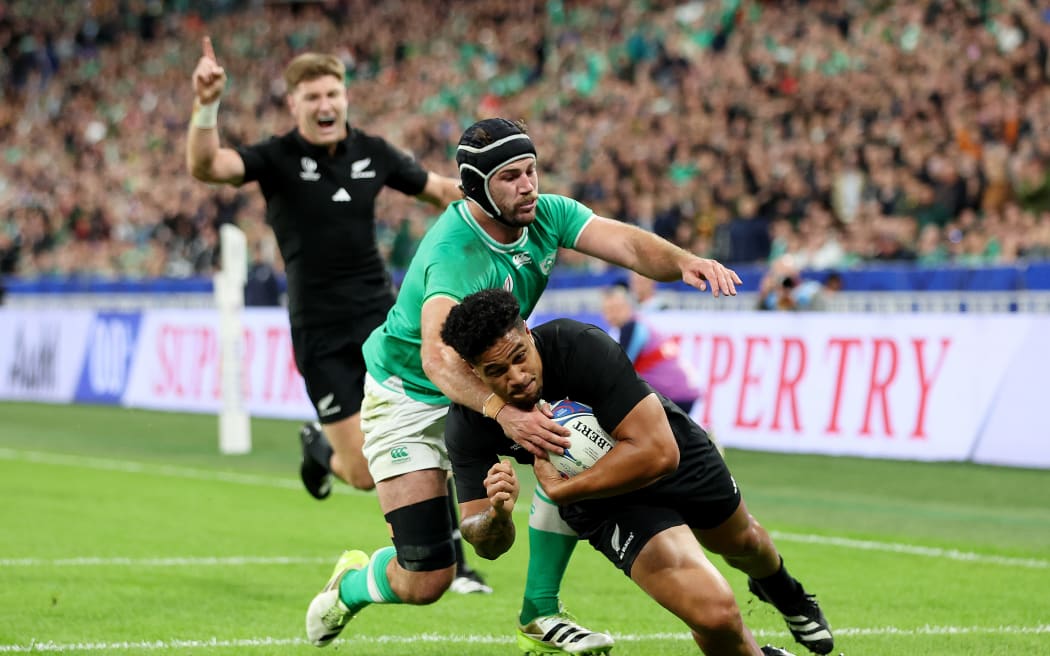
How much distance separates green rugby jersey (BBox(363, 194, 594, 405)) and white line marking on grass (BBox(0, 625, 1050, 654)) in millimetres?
1215

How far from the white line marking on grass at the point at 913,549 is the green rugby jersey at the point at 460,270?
4273mm

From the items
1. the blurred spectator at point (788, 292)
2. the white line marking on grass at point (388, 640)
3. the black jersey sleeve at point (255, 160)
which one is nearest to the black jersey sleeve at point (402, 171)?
the black jersey sleeve at point (255, 160)

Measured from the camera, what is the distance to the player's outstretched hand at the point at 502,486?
547cm

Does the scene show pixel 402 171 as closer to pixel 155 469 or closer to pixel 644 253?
pixel 644 253

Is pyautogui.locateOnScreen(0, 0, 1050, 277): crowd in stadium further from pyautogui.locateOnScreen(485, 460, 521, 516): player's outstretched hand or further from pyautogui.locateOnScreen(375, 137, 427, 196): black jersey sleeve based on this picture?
pyautogui.locateOnScreen(485, 460, 521, 516): player's outstretched hand

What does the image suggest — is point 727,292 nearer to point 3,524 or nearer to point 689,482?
point 689,482

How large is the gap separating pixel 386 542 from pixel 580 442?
5.39 meters

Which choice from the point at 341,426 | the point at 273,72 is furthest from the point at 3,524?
the point at 273,72

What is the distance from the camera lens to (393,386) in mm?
7062

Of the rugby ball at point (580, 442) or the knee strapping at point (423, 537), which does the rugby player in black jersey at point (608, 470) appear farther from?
the knee strapping at point (423, 537)

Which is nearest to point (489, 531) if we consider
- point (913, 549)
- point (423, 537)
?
point (423, 537)

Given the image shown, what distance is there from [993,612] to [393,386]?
3.25 meters

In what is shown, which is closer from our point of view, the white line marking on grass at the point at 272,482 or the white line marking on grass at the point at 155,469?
the white line marking on grass at the point at 272,482

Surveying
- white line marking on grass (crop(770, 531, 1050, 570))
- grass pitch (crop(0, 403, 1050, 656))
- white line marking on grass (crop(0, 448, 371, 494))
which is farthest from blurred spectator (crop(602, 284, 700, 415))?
white line marking on grass (crop(0, 448, 371, 494))
